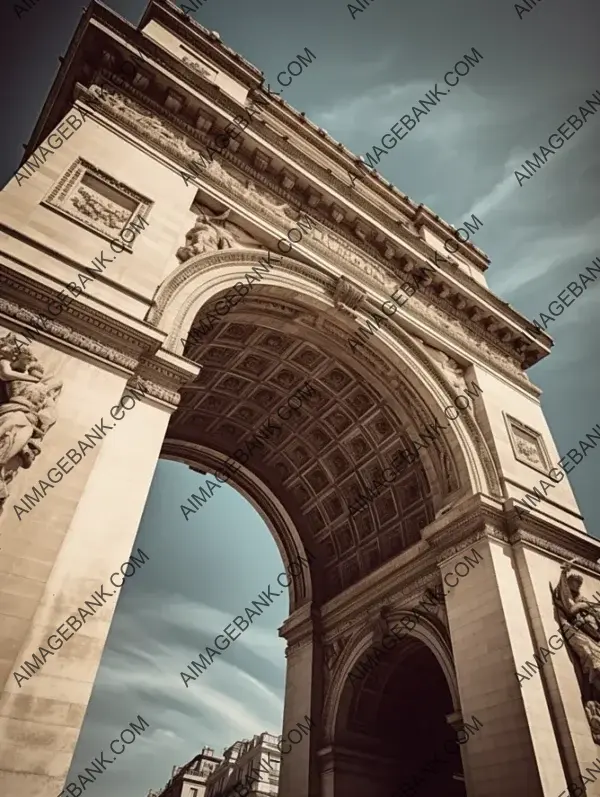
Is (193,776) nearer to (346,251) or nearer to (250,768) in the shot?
(250,768)

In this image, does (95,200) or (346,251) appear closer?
(95,200)

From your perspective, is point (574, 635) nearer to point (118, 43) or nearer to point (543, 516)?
point (543, 516)

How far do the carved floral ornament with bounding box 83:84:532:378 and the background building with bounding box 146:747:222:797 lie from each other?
137ft

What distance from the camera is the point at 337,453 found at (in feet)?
50.0

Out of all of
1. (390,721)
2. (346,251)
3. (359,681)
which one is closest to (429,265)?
(346,251)

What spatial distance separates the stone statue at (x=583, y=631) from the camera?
9023 millimetres

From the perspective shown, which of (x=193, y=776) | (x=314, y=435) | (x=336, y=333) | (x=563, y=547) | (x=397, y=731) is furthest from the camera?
(x=193, y=776)

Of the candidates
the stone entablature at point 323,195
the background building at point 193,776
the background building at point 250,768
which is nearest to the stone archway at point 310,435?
the stone entablature at point 323,195

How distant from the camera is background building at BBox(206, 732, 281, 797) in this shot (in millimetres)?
34531

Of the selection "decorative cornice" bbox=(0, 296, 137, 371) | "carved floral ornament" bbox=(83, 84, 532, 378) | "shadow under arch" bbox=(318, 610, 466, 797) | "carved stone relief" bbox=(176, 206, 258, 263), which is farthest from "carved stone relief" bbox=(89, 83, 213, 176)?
"shadow under arch" bbox=(318, 610, 466, 797)

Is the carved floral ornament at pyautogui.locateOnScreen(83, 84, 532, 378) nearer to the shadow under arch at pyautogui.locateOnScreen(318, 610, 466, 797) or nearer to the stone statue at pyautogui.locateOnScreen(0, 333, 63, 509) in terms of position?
the stone statue at pyautogui.locateOnScreen(0, 333, 63, 509)

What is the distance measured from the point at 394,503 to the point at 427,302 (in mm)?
5852

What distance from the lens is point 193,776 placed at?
135ft

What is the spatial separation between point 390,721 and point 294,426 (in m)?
8.24
